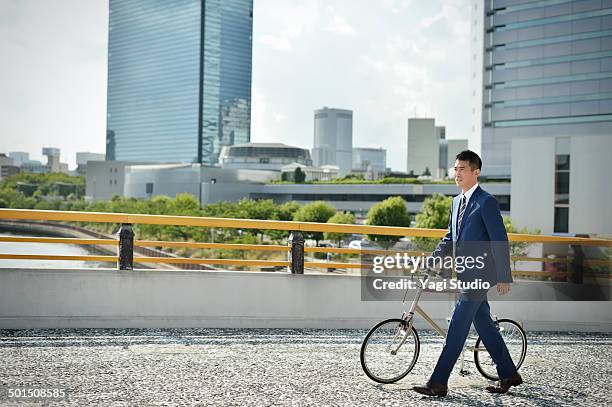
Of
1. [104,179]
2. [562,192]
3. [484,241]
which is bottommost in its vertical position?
[484,241]

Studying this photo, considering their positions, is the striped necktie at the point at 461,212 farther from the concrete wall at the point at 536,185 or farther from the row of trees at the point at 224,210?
the concrete wall at the point at 536,185

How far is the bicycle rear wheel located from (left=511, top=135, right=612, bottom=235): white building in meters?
45.0

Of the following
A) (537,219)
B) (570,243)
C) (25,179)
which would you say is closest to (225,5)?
(25,179)

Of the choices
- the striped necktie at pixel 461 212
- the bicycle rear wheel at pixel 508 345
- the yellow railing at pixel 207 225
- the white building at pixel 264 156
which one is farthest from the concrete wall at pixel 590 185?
the white building at pixel 264 156

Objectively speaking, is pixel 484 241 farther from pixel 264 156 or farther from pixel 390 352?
pixel 264 156

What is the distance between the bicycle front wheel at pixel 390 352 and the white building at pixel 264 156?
6506 inches

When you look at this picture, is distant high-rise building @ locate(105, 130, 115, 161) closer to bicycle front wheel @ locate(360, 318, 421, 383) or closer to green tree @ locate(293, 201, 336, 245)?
green tree @ locate(293, 201, 336, 245)

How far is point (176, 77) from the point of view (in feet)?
596

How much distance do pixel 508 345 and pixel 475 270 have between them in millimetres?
1326

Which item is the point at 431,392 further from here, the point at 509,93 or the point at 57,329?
the point at 509,93

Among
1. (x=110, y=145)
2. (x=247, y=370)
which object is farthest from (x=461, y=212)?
(x=110, y=145)

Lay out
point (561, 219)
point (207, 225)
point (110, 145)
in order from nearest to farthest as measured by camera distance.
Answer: point (207, 225) → point (561, 219) → point (110, 145)

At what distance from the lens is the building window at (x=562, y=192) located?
51812 millimetres

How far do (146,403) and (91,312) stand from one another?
11.3 feet
